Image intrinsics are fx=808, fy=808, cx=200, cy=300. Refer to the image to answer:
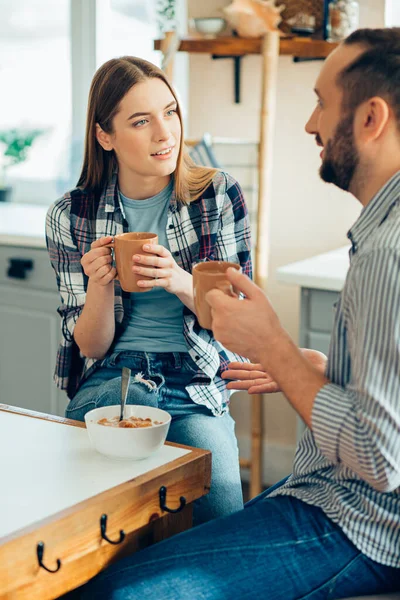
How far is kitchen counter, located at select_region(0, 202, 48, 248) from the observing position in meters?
2.83

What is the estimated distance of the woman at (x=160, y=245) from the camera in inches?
67.1

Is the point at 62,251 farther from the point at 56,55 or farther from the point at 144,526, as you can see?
the point at 56,55

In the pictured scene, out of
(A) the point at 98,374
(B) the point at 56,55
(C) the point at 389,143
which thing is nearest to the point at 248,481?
(A) the point at 98,374

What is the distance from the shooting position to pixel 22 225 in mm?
3133

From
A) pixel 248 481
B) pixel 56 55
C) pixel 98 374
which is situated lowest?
pixel 248 481

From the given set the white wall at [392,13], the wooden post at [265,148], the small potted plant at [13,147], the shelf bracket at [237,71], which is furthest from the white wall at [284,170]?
the small potted plant at [13,147]

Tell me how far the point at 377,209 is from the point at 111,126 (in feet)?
2.88

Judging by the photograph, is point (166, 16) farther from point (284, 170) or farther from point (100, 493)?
point (100, 493)

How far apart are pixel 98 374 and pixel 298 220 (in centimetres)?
135

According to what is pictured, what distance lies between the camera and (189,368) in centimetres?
179

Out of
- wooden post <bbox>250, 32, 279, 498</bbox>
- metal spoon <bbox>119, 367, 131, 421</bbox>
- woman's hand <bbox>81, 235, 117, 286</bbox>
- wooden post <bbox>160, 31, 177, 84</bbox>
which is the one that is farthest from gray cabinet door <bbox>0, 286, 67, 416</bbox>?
metal spoon <bbox>119, 367, 131, 421</bbox>

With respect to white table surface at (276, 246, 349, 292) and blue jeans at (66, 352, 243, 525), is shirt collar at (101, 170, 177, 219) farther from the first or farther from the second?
white table surface at (276, 246, 349, 292)

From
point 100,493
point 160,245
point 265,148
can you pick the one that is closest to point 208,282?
point 100,493

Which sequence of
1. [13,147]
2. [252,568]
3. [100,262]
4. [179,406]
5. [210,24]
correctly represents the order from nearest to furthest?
1. [252,568]
2. [100,262]
3. [179,406]
4. [210,24]
5. [13,147]
